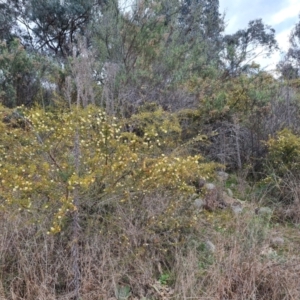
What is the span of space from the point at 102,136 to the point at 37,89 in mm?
3636

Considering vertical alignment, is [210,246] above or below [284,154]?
below

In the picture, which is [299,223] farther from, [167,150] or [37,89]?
[37,89]

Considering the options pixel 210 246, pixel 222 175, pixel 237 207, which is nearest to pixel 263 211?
pixel 237 207

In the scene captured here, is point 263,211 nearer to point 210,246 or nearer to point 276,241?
point 276,241

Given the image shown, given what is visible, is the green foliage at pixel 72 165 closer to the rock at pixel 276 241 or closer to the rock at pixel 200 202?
the rock at pixel 200 202

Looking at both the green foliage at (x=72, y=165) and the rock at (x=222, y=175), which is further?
the rock at (x=222, y=175)

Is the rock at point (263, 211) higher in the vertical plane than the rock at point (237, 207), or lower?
lower

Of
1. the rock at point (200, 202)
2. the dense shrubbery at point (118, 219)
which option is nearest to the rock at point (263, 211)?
the dense shrubbery at point (118, 219)

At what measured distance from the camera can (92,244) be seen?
2588mm

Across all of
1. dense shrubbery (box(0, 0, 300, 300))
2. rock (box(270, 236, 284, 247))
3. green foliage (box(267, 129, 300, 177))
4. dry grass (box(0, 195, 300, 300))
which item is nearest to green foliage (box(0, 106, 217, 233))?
dense shrubbery (box(0, 0, 300, 300))

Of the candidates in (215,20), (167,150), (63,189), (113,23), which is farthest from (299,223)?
(215,20)

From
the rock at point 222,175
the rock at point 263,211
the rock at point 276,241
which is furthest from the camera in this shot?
the rock at point 222,175

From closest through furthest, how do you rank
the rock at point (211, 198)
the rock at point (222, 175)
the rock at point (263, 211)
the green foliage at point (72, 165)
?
the green foliage at point (72, 165)
the rock at point (263, 211)
the rock at point (211, 198)
the rock at point (222, 175)

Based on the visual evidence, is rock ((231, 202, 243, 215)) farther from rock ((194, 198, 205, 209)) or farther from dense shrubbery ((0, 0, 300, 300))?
rock ((194, 198, 205, 209))
